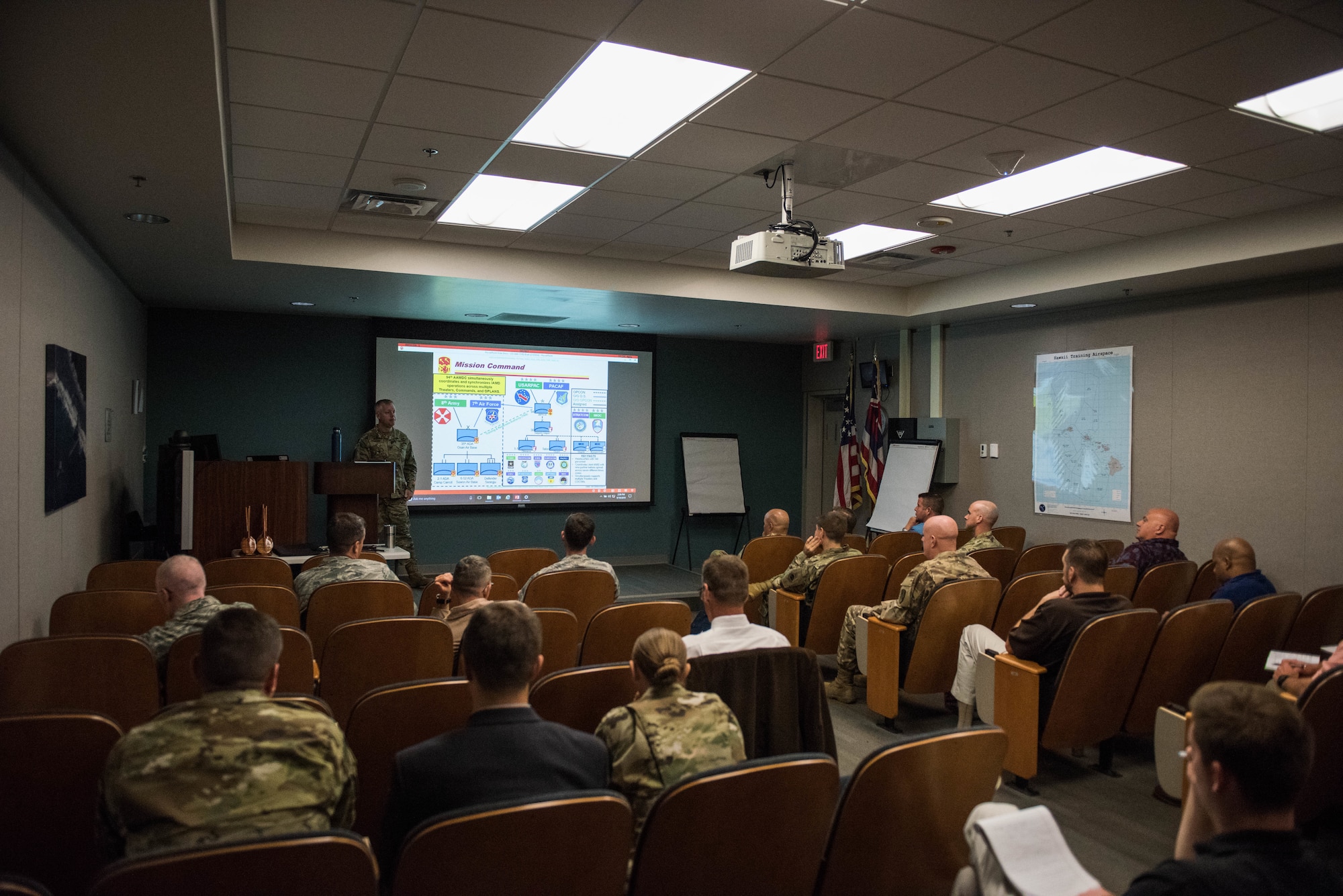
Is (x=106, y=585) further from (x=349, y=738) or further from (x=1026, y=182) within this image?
(x=1026, y=182)

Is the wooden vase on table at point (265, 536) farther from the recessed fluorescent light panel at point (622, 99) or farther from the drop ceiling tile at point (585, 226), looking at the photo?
the recessed fluorescent light panel at point (622, 99)

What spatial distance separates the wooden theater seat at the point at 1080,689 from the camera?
3473 millimetres

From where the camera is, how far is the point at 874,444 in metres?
9.69

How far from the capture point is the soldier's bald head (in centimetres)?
304

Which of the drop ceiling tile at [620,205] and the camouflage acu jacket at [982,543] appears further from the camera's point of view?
the camouflage acu jacket at [982,543]

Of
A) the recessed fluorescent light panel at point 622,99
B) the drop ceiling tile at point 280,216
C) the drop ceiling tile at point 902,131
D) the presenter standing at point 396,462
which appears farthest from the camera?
the presenter standing at point 396,462

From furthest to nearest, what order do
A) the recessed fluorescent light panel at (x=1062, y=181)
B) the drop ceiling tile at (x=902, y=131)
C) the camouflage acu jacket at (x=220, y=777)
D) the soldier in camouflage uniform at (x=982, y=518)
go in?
the soldier in camouflage uniform at (x=982, y=518) → the recessed fluorescent light panel at (x=1062, y=181) → the drop ceiling tile at (x=902, y=131) → the camouflage acu jacket at (x=220, y=777)

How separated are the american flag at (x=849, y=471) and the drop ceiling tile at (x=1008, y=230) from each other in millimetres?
3951

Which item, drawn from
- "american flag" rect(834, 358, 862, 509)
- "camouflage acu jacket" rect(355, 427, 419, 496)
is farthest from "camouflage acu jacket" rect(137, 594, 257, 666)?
"american flag" rect(834, 358, 862, 509)

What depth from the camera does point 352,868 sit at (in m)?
1.39

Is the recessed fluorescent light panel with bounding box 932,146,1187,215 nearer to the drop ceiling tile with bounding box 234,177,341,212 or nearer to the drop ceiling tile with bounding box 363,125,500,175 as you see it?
the drop ceiling tile with bounding box 363,125,500,175

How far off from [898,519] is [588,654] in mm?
6240

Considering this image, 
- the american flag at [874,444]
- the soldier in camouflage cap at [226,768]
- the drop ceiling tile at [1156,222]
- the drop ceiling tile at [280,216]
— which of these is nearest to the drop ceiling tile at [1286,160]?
the drop ceiling tile at [1156,222]

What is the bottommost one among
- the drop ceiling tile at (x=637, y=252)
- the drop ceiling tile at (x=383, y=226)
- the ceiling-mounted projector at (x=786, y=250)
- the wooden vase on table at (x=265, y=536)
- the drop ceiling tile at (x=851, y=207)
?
the wooden vase on table at (x=265, y=536)
